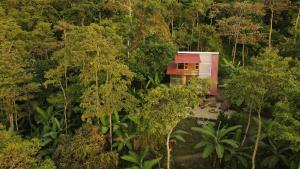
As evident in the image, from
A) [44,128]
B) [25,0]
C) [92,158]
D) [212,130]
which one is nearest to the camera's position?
[92,158]

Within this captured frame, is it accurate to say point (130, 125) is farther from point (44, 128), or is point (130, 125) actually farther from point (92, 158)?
point (44, 128)

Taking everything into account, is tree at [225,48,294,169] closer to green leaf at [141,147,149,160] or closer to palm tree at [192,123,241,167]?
palm tree at [192,123,241,167]

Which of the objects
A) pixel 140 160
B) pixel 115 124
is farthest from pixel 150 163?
pixel 115 124

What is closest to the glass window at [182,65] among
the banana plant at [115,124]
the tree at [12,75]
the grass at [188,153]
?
the grass at [188,153]

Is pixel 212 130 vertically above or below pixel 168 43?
below

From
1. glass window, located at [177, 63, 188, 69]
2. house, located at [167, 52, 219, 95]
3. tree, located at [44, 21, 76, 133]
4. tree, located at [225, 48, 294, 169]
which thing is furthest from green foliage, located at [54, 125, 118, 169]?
glass window, located at [177, 63, 188, 69]

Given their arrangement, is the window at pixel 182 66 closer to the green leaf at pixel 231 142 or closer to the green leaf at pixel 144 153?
the green leaf at pixel 231 142

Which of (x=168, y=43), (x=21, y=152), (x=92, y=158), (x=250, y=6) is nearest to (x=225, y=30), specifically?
(x=250, y=6)
